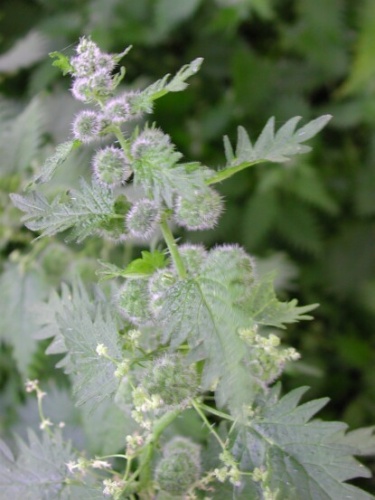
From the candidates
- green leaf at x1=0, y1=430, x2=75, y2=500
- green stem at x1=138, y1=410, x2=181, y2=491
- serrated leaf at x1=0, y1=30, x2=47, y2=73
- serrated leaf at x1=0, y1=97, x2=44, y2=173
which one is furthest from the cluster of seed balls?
serrated leaf at x1=0, y1=30, x2=47, y2=73

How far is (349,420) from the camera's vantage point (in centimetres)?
213

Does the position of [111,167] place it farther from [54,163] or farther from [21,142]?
[21,142]

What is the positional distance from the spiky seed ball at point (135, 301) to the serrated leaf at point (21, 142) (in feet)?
2.87

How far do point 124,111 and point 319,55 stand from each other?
5.89ft

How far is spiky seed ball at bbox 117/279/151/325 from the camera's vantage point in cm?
87

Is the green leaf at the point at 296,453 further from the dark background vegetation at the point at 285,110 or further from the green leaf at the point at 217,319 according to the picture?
the dark background vegetation at the point at 285,110

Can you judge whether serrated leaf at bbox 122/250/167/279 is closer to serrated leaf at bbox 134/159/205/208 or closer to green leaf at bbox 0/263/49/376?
serrated leaf at bbox 134/159/205/208

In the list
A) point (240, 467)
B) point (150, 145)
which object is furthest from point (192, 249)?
point (240, 467)

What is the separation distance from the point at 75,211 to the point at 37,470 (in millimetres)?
430

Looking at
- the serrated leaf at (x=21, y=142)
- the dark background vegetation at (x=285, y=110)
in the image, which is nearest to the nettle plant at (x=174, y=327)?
the serrated leaf at (x=21, y=142)

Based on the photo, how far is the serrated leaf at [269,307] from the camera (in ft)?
3.02

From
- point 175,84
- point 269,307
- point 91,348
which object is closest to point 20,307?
point 91,348

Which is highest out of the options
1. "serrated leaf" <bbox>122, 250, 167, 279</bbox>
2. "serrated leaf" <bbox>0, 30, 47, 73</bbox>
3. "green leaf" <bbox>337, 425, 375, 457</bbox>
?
"serrated leaf" <bbox>0, 30, 47, 73</bbox>

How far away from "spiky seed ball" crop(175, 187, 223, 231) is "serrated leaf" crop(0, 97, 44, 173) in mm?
916
